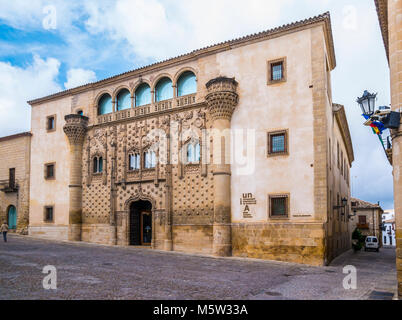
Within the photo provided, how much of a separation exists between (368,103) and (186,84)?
527 inches

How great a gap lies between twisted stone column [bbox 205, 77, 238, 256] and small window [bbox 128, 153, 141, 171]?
516 cm

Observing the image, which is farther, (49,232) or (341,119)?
(49,232)

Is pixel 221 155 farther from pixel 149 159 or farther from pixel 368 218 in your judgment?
pixel 368 218

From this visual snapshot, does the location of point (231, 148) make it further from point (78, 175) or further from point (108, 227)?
point (78, 175)

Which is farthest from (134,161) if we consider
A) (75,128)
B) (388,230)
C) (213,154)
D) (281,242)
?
(388,230)

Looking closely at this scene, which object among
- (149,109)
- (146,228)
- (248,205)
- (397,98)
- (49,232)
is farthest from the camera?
(49,232)

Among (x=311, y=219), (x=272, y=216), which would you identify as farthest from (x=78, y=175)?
(x=311, y=219)

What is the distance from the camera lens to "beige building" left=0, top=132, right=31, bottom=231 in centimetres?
2808

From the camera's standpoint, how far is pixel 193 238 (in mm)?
19438

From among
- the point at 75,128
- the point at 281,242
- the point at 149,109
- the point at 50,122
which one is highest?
the point at 50,122

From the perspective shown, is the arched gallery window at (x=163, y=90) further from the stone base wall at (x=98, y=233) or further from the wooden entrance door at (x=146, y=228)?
the stone base wall at (x=98, y=233)

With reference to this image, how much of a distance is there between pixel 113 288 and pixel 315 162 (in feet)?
34.3

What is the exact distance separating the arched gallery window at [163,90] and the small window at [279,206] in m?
8.39

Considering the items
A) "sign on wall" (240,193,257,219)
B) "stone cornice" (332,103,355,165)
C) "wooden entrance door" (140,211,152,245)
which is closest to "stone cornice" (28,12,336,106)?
"stone cornice" (332,103,355,165)
